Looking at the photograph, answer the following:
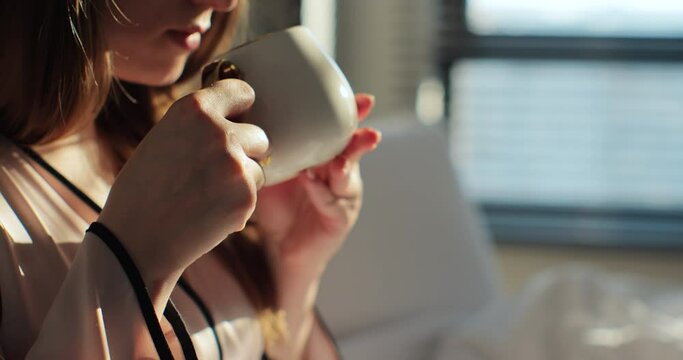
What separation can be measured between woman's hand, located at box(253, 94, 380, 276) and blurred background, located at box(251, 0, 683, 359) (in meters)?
2.00

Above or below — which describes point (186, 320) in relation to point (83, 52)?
below

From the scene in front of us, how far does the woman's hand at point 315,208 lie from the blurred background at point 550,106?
2.00m

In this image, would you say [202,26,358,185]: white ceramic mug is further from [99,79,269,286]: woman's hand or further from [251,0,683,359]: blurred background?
[251,0,683,359]: blurred background

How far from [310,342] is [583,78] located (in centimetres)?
218

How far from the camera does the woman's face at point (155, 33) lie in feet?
2.82

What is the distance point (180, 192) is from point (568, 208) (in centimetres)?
256

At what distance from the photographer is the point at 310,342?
1108 millimetres

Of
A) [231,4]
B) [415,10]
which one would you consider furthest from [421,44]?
[231,4]

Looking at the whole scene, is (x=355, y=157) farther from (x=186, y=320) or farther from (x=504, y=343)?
(x=504, y=343)

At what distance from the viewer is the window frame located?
308 cm

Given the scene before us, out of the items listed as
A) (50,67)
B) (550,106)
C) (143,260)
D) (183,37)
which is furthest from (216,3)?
(550,106)

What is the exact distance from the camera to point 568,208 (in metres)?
3.14

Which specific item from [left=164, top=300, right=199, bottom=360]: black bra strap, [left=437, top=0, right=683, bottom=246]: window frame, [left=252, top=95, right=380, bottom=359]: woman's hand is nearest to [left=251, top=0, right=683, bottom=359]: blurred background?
[left=437, top=0, right=683, bottom=246]: window frame

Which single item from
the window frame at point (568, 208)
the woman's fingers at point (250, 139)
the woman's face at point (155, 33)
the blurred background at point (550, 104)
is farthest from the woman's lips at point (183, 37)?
the window frame at point (568, 208)
